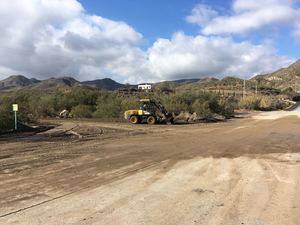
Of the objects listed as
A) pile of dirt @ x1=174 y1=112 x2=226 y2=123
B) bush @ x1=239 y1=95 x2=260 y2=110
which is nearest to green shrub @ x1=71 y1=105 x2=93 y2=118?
pile of dirt @ x1=174 y1=112 x2=226 y2=123

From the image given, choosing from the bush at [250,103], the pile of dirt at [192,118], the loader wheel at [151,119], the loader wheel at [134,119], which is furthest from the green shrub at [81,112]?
the bush at [250,103]

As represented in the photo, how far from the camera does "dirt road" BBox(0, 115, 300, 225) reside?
26.7 ft

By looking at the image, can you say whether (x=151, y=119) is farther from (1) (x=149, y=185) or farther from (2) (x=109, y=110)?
(1) (x=149, y=185)

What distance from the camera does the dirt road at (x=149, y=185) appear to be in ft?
26.7

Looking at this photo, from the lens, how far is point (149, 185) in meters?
10.8

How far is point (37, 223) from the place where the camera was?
7617 mm

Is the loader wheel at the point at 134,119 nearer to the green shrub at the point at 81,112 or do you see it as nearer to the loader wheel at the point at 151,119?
the loader wheel at the point at 151,119

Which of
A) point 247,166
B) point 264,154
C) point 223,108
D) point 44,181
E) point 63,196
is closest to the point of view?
point 63,196

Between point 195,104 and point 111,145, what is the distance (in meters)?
29.1

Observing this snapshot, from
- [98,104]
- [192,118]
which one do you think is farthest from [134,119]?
[98,104]

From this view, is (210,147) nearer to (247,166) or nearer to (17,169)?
(247,166)

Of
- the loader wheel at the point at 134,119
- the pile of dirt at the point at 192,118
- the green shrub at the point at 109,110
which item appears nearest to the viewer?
the loader wheel at the point at 134,119

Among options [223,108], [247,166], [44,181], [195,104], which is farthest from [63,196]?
[223,108]

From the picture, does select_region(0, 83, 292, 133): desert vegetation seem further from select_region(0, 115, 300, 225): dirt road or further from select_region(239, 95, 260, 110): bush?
select_region(0, 115, 300, 225): dirt road
